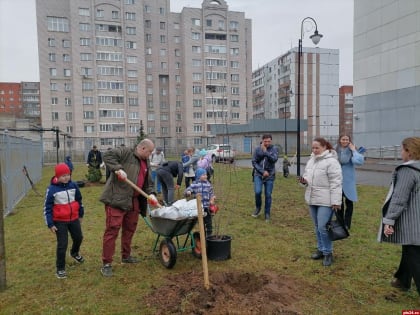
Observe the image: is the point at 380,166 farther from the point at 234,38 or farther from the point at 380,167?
the point at 234,38

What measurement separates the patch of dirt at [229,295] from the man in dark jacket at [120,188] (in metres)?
0.87

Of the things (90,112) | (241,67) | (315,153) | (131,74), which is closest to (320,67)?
(241,67)

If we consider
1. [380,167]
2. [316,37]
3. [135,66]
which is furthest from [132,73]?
[316,37]

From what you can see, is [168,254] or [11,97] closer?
[168,254]

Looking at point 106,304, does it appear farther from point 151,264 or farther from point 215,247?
point 215,247

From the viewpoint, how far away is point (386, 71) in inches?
1022

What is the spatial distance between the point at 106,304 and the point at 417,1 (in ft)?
88.7

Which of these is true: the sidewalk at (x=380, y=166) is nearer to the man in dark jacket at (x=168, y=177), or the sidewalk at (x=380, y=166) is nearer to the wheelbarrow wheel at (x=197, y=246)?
the man in dark jacket at (x=168, y=177)

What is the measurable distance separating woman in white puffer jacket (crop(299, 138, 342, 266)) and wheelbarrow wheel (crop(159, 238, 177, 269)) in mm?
1873

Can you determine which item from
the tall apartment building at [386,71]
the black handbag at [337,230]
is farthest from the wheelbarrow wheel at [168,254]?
the tall apartment building at [386,71]

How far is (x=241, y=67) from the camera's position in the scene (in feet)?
198

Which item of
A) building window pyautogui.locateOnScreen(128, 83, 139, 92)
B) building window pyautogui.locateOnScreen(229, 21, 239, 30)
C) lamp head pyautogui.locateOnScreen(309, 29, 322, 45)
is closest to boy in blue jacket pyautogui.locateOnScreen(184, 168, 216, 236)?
lamp head pyautogui.locateOnScreen(309, 29, 322, 45)

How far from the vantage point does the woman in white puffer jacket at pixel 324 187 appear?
14.3 feet

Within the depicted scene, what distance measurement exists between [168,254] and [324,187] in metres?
2.17
